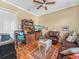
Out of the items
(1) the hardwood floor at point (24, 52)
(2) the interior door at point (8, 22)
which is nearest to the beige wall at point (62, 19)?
(2) the interior door at point (8, 22)

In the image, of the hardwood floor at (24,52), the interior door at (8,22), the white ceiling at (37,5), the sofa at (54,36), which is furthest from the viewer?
the sofa at (54,36)

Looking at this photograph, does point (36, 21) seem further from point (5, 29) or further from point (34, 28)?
point (5, 29)

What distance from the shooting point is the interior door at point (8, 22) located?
5.20 m

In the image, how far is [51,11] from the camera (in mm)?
8180

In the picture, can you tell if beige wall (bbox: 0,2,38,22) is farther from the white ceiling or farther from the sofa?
the sofa

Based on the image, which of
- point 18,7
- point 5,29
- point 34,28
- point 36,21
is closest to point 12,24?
point 5,29

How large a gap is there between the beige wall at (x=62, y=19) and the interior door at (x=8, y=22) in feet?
10.0

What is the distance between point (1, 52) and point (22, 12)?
16.5 feet

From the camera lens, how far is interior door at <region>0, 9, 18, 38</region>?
5.20 m

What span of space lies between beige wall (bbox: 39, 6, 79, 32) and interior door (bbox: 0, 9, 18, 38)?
10.0 ft

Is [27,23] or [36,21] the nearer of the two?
[27,23]

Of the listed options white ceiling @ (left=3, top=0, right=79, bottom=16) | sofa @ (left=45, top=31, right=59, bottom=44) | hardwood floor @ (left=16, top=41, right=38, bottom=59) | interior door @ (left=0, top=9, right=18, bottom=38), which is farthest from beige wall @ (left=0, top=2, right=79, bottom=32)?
hardwood floor @ (left=16, top=41, right=38, bottom=59)

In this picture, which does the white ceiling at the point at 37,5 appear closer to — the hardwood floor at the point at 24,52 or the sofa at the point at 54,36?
the sofa at the point at 54,36

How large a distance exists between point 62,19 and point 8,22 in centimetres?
397
